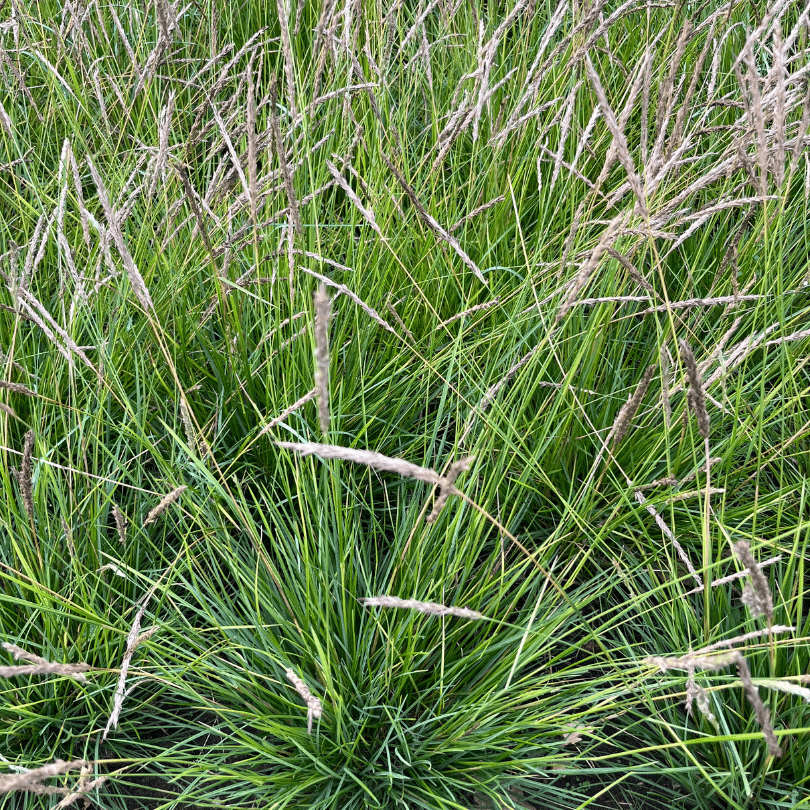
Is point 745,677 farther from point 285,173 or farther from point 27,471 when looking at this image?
point 27,471

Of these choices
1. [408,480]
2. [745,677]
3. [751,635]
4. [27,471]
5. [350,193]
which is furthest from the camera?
[408,480]

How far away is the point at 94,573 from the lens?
149 cm

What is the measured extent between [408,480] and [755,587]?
101 cm

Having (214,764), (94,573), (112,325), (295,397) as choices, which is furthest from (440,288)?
(214,764)

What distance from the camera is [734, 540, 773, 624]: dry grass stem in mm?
821

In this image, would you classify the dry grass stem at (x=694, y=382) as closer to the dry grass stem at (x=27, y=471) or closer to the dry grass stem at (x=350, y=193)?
the dry grass stem at (x=350, y=193)

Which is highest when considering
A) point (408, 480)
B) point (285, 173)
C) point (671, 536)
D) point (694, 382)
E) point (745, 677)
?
point (285, 173)

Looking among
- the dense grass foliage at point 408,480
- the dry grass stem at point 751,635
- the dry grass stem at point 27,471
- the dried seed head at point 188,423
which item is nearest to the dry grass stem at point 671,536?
the dense grass foliage at point 408,480

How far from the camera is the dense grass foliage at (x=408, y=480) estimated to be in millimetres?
1285

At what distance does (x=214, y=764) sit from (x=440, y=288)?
1.17 meters

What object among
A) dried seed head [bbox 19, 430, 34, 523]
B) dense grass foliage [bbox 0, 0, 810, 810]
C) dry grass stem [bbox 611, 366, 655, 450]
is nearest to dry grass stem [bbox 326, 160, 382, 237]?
dense grass foliage [bbox 0, 0, 810, 810]

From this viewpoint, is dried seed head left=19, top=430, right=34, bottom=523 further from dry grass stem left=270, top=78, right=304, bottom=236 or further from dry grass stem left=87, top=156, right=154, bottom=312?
dry grass stem left=270, top=78, right=304, bottom=236

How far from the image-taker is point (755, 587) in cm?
88

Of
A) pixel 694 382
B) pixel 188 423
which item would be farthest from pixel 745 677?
pixel 188 423
